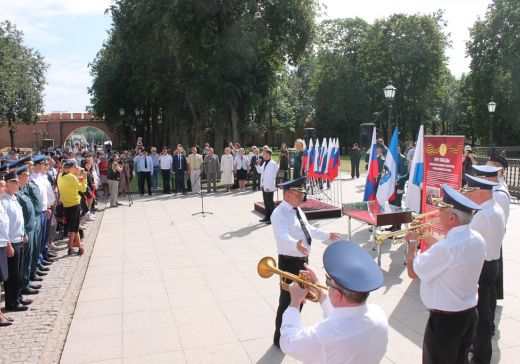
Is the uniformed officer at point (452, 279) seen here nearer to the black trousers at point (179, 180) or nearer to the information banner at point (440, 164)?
the information banner at point (440, 164)

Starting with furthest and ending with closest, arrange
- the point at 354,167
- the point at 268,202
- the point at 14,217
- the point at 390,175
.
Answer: the point at 354,167 < the point at 268,202 < the point at 390,175 < the point at 14,217

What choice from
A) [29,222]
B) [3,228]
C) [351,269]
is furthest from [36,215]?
[351,269]

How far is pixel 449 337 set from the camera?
3.83 metres

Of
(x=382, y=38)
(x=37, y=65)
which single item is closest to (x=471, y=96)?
(x=382, y=38)

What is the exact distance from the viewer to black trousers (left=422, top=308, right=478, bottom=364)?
3.81m

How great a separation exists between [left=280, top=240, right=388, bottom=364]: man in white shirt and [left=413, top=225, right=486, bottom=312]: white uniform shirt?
1232mm

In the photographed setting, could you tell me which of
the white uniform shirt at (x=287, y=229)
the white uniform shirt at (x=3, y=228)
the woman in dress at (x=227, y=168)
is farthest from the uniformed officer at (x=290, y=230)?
the woman in dress at (x=227, y=168)

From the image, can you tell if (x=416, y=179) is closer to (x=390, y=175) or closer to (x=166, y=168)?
(x=390, y=175)

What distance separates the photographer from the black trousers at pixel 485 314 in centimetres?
480

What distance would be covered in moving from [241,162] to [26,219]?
1346 centimetres

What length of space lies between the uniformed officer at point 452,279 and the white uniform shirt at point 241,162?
1670 cm

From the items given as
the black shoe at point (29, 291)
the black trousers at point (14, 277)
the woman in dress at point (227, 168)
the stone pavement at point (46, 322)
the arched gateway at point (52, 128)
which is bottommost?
the stone pavement at point (46, 322)

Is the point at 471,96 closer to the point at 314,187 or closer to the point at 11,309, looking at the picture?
the point at 314,187

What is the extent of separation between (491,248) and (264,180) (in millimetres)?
8525
